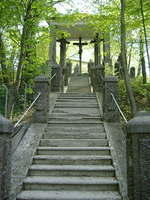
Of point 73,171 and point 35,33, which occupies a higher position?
point 35,33

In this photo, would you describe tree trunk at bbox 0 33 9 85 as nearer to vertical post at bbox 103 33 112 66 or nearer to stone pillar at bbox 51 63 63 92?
stone pillar at bbox 51 63 63 92

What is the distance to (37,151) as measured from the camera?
680cm

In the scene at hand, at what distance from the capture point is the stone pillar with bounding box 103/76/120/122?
8.73m

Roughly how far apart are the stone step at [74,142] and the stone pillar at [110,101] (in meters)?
1.58

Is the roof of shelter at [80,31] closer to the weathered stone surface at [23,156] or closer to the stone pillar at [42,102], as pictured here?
the stone pillar at [42,102]

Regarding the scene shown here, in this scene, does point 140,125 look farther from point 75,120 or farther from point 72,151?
point 75,120

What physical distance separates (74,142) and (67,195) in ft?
6.88

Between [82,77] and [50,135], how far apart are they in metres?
11.0

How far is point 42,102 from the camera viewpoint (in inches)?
342

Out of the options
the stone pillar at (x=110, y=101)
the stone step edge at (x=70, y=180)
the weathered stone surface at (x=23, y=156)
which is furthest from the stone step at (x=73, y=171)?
the stone pillar at (x=110, y=101)

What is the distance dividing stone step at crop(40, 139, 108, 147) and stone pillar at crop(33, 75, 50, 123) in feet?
4.69

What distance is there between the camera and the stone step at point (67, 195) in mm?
5125

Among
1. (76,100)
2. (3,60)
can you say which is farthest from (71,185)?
(3,60)

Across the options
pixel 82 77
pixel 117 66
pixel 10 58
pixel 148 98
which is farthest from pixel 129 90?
pixel 82 77
